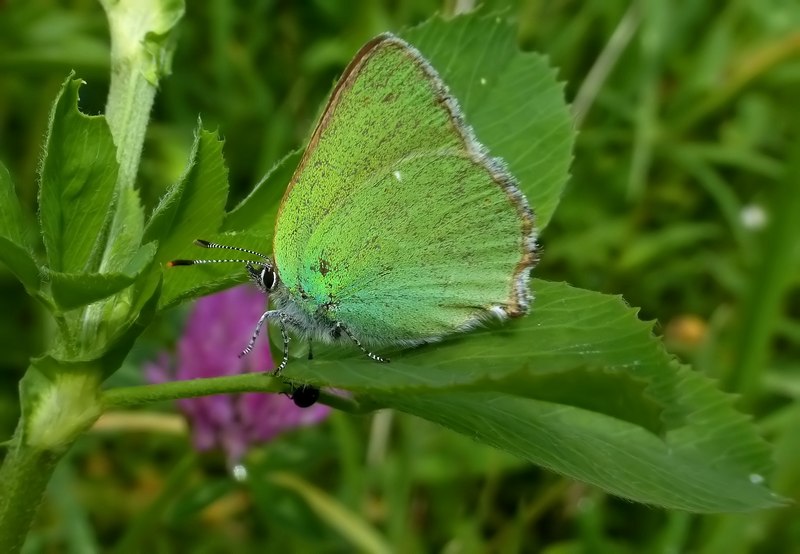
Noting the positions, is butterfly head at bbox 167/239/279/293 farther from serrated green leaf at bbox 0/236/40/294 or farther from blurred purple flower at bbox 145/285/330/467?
blurred purple flower at bbox 145/285/330/467

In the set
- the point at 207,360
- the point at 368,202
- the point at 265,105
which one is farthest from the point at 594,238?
the point at 368,202

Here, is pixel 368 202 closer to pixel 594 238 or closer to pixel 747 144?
pixel 594 238

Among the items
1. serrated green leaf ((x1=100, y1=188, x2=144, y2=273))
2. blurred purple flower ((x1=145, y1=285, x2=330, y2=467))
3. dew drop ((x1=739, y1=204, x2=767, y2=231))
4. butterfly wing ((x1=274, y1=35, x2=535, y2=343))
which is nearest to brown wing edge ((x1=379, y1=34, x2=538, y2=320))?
butterfly wing ((x1=274, y1=35, x2=535, y2=343))

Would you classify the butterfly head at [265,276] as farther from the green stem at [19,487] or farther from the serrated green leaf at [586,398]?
the green stem at [19,487]

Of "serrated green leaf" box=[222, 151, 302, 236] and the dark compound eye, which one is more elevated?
"serrated green leaf" box=[222, 151, 302, 236]

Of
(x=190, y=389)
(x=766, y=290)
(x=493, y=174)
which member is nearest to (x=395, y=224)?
(x=493, y=174)

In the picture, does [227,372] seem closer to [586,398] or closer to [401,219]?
[401,219]
